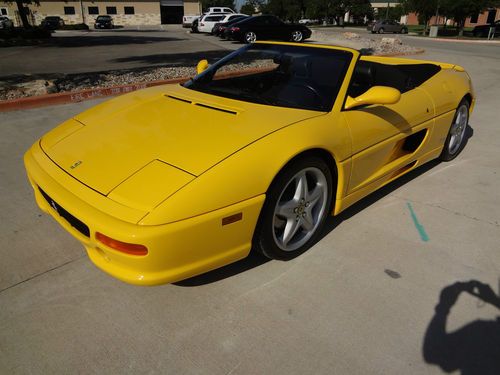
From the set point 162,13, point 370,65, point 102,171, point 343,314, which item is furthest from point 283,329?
point 162,13

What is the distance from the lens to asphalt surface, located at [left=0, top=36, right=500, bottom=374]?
6.01 feet

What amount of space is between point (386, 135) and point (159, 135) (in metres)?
1.63

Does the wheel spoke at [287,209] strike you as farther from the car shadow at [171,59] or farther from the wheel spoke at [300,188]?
the car shadow at [171,59]

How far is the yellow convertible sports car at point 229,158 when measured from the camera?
1.87 metres

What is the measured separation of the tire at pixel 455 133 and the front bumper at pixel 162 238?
2838 mm

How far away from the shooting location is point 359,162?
8.84 feet

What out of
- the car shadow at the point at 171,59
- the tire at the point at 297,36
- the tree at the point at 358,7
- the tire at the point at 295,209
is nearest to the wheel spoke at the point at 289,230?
the tire at the point at 295,209

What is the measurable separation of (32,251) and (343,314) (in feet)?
6.55

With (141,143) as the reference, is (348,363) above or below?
below

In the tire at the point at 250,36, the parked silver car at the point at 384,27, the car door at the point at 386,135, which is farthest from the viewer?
the parked silver car at the point at 384,27

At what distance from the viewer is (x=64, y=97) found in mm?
6086

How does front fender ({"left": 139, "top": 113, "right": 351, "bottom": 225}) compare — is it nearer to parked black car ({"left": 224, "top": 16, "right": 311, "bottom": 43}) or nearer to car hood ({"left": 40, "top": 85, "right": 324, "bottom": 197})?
car hood ({"left": 40, "top": 85, "right": 324, "bottom": 197})

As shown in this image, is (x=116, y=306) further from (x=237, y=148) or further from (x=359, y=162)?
(x=359, y=162)

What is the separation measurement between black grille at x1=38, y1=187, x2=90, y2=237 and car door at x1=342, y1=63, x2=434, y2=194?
1698 mm
